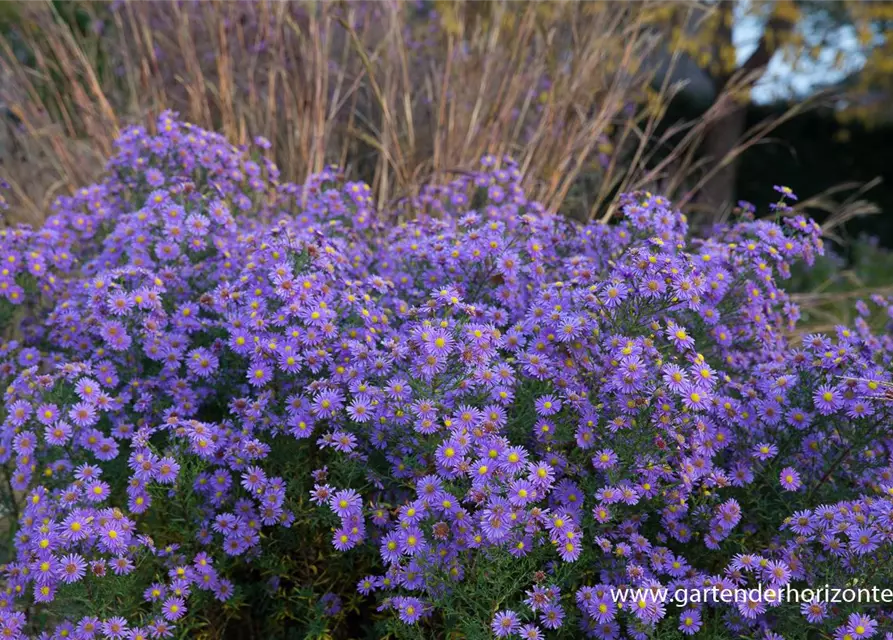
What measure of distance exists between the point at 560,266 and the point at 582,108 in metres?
1.13

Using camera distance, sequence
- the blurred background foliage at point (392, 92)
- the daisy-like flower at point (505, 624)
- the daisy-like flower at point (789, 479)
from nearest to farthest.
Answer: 1. the daisy-like flower at point (505, 624)
2. the daisy-like flower at point (789, 479)
3. the blurred background foliage at point (392, 92)

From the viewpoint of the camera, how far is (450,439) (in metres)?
1.70

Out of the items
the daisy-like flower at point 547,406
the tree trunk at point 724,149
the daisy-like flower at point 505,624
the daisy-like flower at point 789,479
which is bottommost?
the tree trunk at point 724,149

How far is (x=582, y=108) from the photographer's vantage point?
11.0ft

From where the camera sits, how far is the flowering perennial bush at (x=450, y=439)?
170cm

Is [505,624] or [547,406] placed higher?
[547,406]

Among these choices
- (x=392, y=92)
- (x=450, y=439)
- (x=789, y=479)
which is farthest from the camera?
(x=392, y=92)

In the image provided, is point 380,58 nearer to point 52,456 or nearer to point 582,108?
point 582,108

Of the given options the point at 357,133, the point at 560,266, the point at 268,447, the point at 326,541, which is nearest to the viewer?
the point at 268,447

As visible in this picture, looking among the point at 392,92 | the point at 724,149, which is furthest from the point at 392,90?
the point at 724,149

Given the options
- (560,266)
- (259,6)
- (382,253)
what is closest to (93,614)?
(382,253)

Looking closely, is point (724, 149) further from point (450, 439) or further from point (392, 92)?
point (450, 439)

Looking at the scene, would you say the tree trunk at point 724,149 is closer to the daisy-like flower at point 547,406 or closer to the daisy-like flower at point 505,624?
the daisy-like flower at point 547,406

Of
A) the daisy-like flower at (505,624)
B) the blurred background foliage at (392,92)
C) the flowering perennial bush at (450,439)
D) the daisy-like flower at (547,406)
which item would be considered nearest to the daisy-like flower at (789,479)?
the flowering perennial bush at (450,439)
